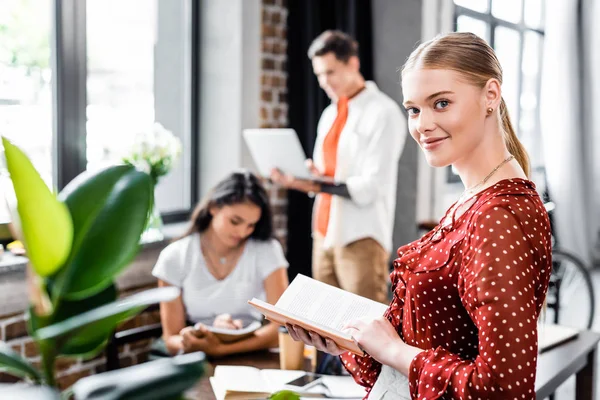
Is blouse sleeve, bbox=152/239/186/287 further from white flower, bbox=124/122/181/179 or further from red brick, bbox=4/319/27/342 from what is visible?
red brick, bbox=4/319/27/342

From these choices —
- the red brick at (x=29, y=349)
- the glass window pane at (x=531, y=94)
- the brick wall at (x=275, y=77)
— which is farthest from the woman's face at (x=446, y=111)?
the glass window pane at (x=531, y=94)

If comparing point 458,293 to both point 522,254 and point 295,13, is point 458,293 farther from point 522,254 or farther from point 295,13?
point 295,13

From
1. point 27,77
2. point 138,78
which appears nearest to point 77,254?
point 27,77

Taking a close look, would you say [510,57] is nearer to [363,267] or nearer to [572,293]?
[572,293]

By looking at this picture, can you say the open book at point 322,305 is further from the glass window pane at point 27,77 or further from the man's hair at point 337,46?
the man's hair at point 337,46

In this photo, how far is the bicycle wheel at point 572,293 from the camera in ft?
14.7

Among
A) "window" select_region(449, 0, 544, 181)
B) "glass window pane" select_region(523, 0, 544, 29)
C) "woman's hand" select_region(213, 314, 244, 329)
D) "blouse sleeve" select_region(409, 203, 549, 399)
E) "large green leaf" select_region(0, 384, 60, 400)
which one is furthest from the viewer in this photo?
"glass window pane" select_region(523, 0, 544, 29)

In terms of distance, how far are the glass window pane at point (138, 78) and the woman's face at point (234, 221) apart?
0.51 m

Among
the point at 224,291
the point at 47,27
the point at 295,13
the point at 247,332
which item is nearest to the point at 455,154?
the point at 247,332

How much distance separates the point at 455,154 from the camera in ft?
3.39

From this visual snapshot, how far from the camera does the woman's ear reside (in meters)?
1.02

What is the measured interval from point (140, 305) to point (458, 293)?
0.60 metres

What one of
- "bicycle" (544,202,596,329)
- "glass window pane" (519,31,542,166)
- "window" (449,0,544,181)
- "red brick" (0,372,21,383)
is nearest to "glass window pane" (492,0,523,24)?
"window" (449,0,544,181)

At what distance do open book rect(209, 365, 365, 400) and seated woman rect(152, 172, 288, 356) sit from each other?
50 cm
